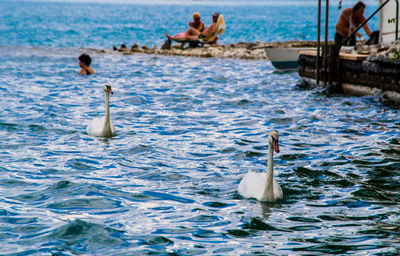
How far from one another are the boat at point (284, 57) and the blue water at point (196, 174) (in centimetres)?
495

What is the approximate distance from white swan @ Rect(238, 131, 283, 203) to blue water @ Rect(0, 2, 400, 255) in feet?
0.40

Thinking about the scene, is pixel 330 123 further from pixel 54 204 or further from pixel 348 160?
pixel 54 204

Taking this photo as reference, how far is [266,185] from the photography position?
22.5 feet

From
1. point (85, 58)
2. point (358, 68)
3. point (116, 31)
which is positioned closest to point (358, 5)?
point (358, 68)

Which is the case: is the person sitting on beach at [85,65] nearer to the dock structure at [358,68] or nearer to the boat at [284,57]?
the boat at [284,57]

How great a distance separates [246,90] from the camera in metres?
17.7

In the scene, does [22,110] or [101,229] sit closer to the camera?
[101,229]

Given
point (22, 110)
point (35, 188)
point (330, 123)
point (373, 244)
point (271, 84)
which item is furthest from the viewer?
point (271, 84)

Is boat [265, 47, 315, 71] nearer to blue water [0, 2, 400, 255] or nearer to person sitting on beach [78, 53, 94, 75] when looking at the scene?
blue water [0, 2, 400, 255]

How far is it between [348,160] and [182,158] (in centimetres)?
273

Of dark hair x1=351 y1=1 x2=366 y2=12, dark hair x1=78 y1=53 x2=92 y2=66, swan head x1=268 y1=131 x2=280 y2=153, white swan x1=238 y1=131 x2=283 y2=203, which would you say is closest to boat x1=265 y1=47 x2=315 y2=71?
dark hair x1=351 y1=1 x2=366 y2=12

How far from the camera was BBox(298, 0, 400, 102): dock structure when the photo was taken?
1334 cm

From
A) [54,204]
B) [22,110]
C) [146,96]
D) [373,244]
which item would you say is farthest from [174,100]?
[373,244]

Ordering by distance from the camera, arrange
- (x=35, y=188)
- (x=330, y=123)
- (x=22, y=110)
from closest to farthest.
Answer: (x=35, y=188)
(x=330, y=123)
(x=22, y=110)
